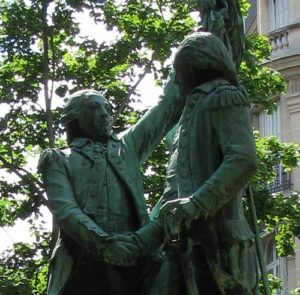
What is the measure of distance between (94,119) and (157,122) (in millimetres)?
495

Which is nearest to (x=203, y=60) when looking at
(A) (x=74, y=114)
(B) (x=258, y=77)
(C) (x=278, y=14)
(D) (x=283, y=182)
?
(A) (x=74, y=114)

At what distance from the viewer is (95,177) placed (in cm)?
690

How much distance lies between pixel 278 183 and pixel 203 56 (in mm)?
25891

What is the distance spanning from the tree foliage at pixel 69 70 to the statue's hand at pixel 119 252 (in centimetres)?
1437

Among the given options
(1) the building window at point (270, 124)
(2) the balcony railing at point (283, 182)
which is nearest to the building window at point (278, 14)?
(1) the building window at point (270, 124)

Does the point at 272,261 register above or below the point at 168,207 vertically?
above

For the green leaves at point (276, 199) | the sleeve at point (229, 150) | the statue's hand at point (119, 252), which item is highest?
the green leaves at point (276, 199)

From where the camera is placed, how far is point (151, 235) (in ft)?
21.6

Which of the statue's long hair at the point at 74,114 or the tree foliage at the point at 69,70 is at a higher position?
the tree foliage at the point at 69,70

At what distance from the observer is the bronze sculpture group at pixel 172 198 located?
20.8ft

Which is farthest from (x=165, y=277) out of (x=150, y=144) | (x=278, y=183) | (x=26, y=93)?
(x=278, y=183)

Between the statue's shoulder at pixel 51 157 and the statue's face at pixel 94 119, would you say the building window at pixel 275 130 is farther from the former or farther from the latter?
the statue's shoulder at pixel 51 157

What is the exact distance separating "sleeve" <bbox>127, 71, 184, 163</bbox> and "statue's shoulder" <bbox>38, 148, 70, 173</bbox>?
484 mm

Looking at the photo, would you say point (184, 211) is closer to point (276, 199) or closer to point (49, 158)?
point (49, 158)
